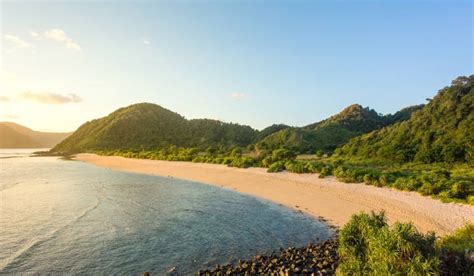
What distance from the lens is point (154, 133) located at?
512 ft

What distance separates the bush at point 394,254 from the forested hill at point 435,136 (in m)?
39.8

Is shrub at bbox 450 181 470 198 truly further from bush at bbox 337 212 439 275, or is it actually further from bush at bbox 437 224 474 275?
bush at bbox 337 212 439 275

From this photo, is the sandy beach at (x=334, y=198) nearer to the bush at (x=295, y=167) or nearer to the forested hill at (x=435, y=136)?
the bush at (x=295, y=167)

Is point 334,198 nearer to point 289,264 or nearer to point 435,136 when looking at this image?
point 289,264

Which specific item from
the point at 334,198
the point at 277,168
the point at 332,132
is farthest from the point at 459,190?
the point at 332,132

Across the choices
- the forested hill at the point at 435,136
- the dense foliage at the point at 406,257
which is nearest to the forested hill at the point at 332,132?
the forested hill at the point at 435,136

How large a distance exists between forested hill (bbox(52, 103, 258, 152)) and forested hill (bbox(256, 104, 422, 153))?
3365cm

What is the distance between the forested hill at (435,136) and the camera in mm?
46719

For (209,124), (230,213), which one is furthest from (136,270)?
(209,124)

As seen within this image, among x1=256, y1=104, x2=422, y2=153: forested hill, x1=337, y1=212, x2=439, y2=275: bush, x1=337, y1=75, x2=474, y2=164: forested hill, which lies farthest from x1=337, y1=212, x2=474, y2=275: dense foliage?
x1=256, y1=104, x2=422, y2=153: forested hill

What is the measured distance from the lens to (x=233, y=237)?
21156mm

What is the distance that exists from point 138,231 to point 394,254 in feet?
56.8

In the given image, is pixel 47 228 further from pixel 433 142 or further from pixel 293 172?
pixel 433 142

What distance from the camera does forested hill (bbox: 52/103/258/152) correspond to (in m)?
142
